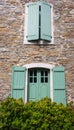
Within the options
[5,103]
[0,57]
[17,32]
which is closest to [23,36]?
[17,32]

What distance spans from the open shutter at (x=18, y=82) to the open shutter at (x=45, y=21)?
1.53m

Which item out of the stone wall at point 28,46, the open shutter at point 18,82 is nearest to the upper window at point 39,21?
the stone wall at point 28,46

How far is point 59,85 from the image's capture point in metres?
10.2

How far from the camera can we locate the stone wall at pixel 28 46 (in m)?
10.5

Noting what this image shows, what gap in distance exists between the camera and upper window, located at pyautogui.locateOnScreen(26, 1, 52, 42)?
35.4 ft

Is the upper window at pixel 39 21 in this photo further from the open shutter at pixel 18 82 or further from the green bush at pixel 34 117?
the green bush at pixel 34 117

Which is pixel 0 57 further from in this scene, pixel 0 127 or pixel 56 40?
pixel 0 127

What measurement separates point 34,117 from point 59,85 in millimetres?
2449

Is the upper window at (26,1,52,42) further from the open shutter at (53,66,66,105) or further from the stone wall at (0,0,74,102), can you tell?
the open shutter at (53,66,66,105)

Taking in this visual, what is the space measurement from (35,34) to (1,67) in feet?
5.87

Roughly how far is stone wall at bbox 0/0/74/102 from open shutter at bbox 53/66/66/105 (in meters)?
0.21

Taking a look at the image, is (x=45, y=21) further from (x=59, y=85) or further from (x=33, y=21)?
(x=59, y=85)

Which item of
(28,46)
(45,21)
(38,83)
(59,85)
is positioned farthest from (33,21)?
(59,85)

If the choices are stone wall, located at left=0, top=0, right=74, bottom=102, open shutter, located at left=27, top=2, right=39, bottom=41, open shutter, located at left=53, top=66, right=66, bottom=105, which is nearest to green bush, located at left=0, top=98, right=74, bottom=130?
open shutter, located at left=53, top=66, right=66, bottom=105
